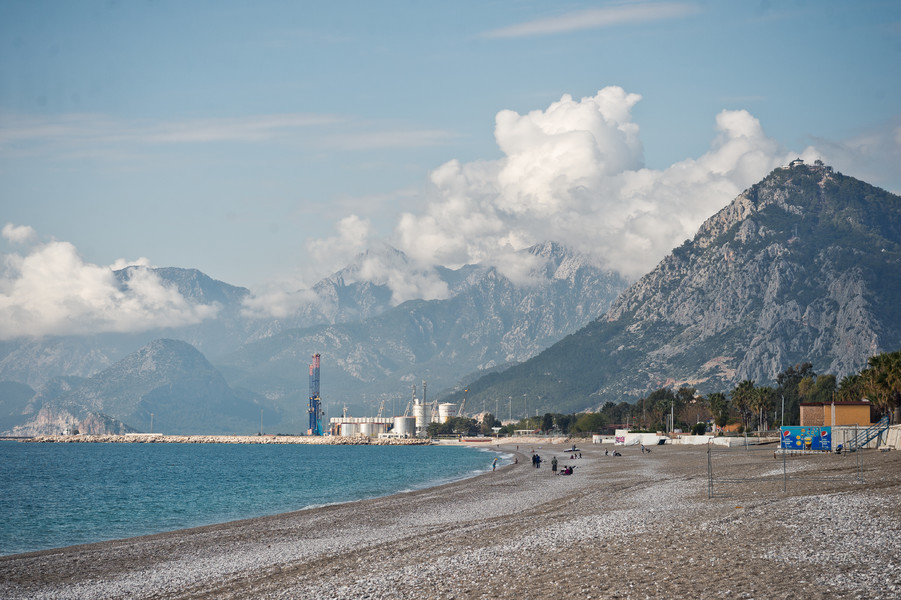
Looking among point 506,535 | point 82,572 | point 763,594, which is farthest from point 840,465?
point 82,572

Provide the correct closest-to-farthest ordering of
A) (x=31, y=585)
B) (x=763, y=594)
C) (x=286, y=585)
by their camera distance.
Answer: (x=763, y=594), (x=286, y=585), (x=31, y=585)

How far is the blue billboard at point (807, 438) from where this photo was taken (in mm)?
74688

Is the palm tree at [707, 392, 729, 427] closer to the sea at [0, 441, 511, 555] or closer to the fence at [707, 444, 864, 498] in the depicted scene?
the sea at [0, 441, 511, 555]

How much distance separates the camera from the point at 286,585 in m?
26.7

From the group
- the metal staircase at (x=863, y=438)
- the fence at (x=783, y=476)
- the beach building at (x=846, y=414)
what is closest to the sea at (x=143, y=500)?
the fence at (x=783, y=476)

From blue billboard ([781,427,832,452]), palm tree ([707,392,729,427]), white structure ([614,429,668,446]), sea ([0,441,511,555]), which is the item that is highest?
blue billboard ([781,427,832,452])

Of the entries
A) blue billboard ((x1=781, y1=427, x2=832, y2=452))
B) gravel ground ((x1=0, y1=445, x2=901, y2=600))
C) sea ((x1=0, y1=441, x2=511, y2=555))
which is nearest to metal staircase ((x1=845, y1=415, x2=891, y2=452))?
blue billboard ((x1=781, y1=427, x2=832, y2=452))

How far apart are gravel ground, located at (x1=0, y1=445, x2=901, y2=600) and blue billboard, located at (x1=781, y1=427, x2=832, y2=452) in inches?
1045

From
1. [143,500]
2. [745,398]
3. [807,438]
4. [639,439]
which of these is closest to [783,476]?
[807,438]

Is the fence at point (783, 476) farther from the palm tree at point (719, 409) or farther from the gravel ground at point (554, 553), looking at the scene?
the palm tree at point (719, 409)

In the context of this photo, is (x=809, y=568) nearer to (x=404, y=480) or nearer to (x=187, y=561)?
(x=187, y=561)

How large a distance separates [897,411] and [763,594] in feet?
262

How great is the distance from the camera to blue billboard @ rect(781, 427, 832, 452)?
74688 millimetres

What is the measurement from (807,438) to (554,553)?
190 feet
